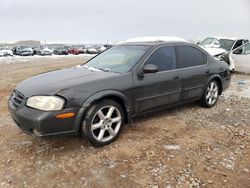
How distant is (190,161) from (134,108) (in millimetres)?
1294

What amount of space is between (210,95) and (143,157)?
3.04m

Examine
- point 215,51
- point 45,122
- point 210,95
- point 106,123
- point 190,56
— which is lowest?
point 210,95

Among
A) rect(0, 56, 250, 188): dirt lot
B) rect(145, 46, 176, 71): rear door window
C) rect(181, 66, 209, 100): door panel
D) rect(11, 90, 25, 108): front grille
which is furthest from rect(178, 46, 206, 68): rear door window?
rect(11, 90, 25, 108): front grille

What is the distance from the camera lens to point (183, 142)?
432cm

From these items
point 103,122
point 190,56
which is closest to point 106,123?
point 103,122

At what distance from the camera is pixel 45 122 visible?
357 cm

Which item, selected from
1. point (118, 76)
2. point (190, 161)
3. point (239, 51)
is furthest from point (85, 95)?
point (239, 51)

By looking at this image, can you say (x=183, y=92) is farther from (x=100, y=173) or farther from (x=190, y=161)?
(x=100, y=173)

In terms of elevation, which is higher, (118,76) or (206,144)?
(118,76)

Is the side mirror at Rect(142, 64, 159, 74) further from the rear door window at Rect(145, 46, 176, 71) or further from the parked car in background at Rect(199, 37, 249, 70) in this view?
the parked car in background at Rect(199, 37, 249, 70)

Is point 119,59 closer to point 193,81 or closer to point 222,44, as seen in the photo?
point 193,81

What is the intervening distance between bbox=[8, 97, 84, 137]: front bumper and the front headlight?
0.19ft

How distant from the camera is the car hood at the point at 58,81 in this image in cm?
383

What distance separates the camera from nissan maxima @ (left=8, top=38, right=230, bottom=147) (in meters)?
3.71
